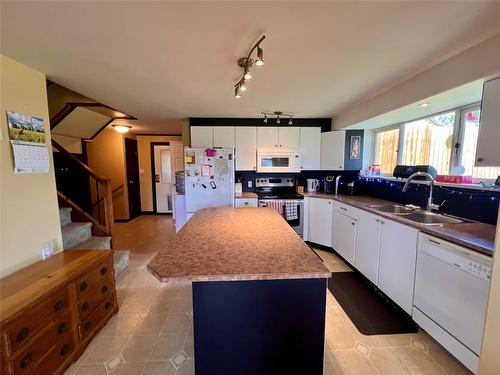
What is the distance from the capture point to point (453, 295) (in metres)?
1.51

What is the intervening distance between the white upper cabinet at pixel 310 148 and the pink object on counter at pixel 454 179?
1864mm

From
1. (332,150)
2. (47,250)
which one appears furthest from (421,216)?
(47,250)

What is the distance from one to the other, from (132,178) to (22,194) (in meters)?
4.01

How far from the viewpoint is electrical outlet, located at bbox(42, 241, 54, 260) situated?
1878 mm

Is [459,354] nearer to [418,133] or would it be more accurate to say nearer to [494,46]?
[494,46]

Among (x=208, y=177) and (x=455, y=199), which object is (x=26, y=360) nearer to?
(x=208, y=177)

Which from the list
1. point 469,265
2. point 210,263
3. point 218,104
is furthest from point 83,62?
point 469,265

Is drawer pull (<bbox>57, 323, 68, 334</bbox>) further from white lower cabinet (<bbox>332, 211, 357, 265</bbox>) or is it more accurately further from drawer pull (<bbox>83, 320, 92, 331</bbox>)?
white lower cabinet (<bbox>332, 211, 357, 265</bbox>)

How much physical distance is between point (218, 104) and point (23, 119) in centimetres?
195

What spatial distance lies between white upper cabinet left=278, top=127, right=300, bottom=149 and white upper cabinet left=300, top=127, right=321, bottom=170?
87 mm

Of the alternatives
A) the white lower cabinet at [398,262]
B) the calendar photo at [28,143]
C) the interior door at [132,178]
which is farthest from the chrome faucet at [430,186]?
the interior door at [132,178]

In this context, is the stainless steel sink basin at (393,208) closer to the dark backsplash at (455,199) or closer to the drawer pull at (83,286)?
the dark backsplash at (455,199)

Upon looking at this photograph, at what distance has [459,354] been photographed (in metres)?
1.48

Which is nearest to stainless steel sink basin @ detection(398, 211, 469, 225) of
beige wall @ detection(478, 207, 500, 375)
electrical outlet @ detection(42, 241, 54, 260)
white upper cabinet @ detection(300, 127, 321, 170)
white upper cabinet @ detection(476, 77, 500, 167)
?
white upper cabinet @ detection(476, 77, 500, 167)
